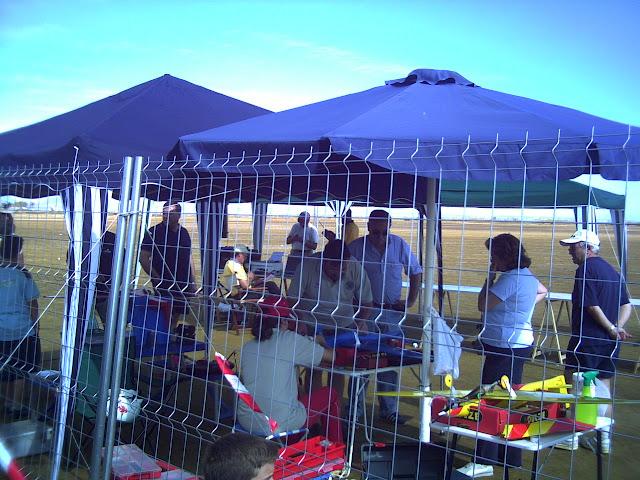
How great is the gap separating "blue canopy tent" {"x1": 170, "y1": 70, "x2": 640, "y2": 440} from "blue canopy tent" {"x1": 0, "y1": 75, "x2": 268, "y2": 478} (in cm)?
50

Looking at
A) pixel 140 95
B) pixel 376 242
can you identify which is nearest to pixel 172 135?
pixel 140 95

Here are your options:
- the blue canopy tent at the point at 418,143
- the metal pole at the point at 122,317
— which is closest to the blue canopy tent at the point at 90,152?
the metal pole at the point at 122,317

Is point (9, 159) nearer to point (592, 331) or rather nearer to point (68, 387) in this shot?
point (68, 387)

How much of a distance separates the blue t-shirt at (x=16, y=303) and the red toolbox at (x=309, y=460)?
2485 mm

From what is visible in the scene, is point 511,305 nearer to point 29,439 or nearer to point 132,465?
point 132,465

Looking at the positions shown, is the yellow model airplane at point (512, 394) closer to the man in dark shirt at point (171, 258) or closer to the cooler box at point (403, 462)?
the cooler box at point (403, 462)

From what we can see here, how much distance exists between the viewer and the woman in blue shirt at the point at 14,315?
4.41m

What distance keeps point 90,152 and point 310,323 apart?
3.21 m

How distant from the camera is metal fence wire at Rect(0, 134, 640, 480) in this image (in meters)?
2.76

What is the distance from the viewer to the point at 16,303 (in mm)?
4641

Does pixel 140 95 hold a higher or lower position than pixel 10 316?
higher

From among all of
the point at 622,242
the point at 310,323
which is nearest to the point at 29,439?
the point at 310,323

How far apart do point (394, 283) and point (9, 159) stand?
12.2ft

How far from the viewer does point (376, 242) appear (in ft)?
19.7
